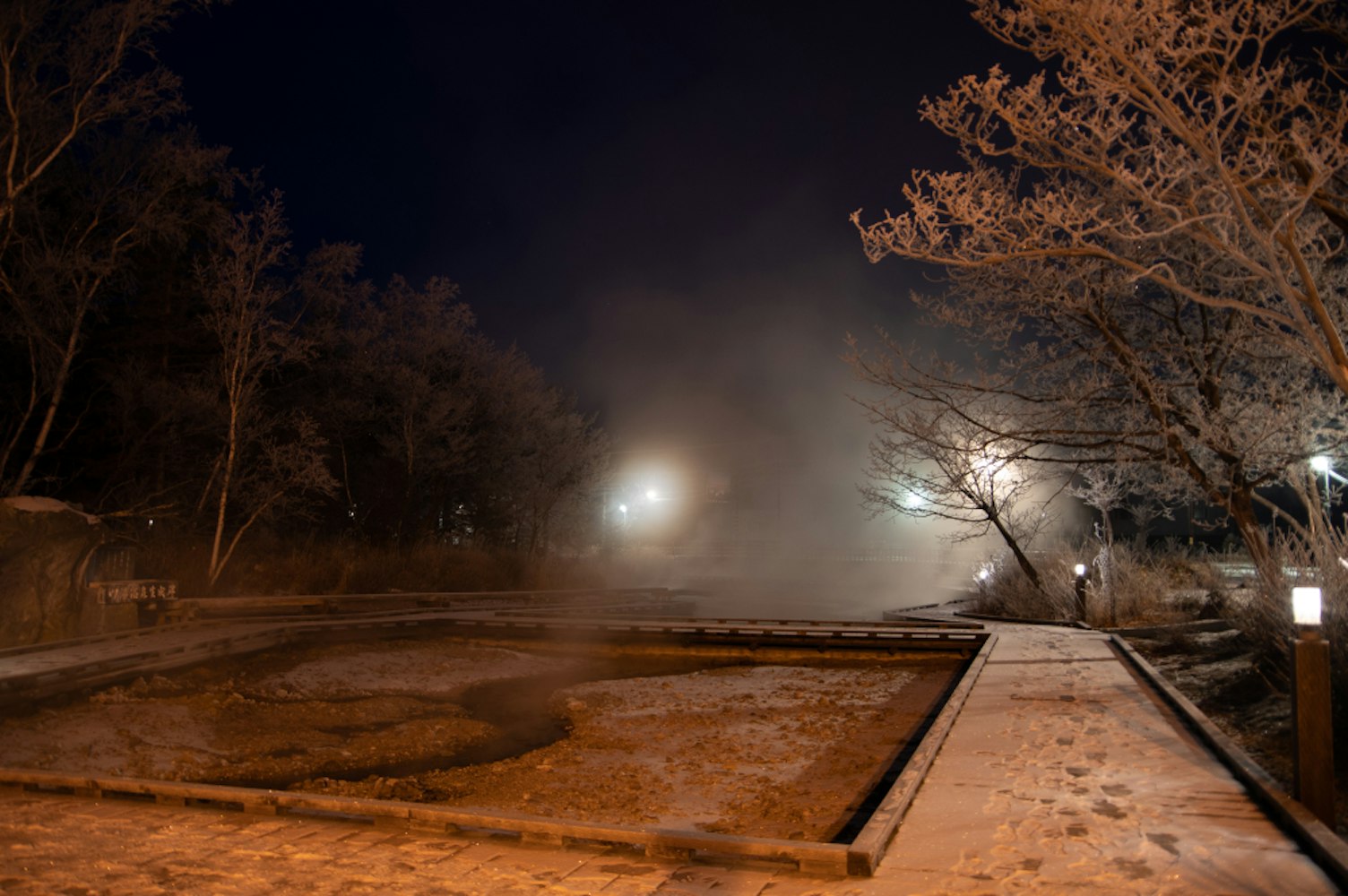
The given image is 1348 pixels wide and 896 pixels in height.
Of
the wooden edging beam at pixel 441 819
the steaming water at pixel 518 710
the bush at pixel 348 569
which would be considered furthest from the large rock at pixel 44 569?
the wooden edging beam at pixel 441 819

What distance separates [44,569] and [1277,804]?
1593 cm

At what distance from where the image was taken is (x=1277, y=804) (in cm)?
512

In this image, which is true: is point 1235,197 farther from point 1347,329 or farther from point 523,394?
point 523,394

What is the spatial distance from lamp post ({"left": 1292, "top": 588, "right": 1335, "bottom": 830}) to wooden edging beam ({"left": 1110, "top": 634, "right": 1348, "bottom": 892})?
13cm

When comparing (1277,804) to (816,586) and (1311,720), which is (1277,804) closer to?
(1311,720)

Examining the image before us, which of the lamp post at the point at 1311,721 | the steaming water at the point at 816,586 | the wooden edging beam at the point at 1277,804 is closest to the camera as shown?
the wooden edging beam at the point at 1277,804

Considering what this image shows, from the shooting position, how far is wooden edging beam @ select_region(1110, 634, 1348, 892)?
4.29 metres

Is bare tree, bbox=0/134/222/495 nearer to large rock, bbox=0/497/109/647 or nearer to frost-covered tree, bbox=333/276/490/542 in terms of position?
large rock, bbox=0/497/109/647

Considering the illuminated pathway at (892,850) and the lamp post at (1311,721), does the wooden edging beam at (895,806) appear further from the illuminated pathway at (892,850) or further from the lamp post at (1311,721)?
the lamp post at (1311,721)

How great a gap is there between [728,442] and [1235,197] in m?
58.7

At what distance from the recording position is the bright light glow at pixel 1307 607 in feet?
17.7

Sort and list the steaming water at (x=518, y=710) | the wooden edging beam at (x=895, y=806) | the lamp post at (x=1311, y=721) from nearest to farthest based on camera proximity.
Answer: the wooden edging beam at (x=895, y=806)
the lamp post at (x=1311, y=721)
the steaming water at (x=518, y=710)

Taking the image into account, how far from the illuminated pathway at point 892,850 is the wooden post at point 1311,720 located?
0.33 meters

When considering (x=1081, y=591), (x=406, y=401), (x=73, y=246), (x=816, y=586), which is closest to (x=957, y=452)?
(x=1081, y=591)
